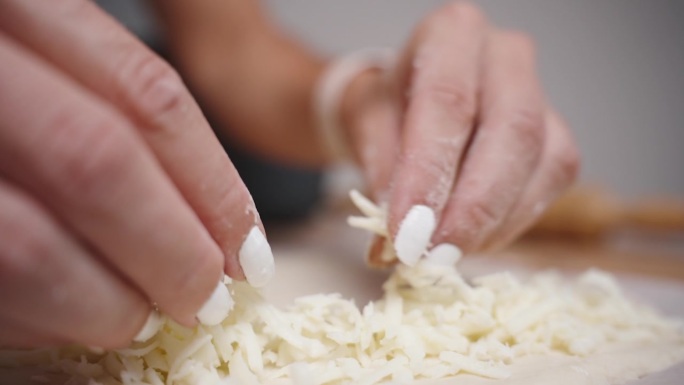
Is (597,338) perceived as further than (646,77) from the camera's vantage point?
No

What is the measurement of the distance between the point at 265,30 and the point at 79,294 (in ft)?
3.73

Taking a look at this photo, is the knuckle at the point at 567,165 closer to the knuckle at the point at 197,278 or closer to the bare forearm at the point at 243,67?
the knuckle at the point at 197,278

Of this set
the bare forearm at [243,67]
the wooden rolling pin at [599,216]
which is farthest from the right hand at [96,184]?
the wooden rolling pin at [599,216]

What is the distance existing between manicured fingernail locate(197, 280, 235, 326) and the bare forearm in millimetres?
875

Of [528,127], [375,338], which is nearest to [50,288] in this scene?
[375,338]

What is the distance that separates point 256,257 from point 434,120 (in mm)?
254

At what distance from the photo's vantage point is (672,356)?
1.91 ft

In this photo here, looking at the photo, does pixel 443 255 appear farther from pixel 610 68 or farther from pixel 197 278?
pixel 610 68

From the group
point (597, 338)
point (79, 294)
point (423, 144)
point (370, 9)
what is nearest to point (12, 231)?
point (79, 294)

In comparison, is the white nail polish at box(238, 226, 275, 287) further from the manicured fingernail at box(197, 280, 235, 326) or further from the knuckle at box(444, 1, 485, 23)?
the knuckle at box(444, 1, 485, 23)

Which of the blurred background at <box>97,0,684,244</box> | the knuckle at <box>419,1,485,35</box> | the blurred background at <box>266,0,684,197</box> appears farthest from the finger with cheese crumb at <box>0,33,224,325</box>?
the blurred background at <box>266,0,684,197</box>

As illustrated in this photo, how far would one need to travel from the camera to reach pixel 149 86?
407 mm

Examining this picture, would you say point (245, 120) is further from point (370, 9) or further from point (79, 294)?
point (79, 294)

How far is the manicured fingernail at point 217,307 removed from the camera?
46cm
